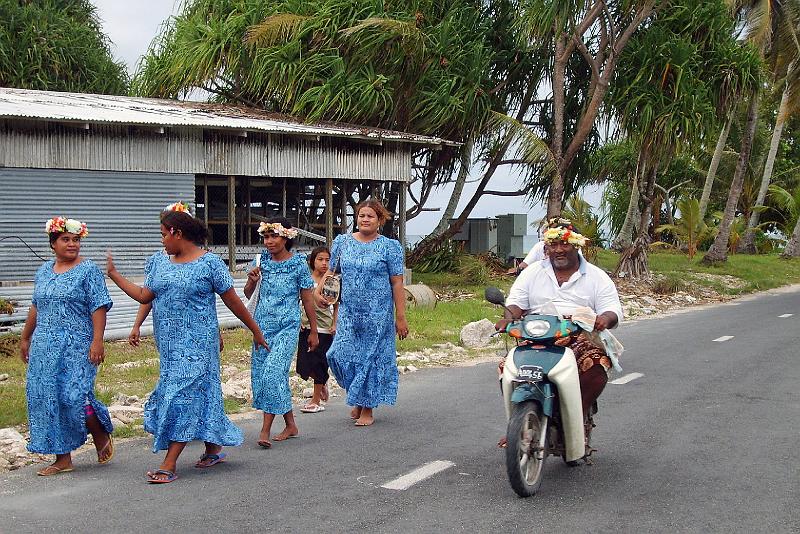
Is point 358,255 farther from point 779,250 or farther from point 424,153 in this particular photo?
point 779,250

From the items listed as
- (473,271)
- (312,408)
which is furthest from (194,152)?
(312,408)

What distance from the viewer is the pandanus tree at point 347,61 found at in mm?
20578

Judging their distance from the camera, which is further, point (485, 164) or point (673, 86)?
A: point (485, 164)

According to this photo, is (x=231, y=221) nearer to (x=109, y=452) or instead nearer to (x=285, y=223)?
(x=285, y=223)

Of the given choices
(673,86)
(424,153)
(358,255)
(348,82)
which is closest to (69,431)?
(358,255)

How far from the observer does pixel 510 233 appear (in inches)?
1052

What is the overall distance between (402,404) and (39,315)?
12.1 feet

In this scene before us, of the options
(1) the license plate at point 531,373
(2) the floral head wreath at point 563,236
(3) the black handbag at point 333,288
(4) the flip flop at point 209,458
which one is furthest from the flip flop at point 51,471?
(2) the floral head wreath at point 563,236

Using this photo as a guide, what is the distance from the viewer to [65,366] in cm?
617

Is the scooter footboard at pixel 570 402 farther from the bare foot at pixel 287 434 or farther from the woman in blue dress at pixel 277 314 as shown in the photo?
the bare foot at pixel 287 434

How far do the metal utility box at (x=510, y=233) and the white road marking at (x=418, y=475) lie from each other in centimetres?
2041

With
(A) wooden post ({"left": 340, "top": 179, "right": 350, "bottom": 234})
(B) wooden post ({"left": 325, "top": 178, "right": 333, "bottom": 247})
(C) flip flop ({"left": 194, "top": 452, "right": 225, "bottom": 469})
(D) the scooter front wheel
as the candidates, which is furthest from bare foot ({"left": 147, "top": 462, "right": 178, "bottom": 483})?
(A) wooden post ({"left": 340, "top": 179, "right": 350, "bottom": 234})

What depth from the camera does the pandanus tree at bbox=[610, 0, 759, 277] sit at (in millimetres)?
22344

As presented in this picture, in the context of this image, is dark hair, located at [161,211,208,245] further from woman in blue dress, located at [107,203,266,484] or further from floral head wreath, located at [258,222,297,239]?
floral head wreath, located at [258,222,297,239]
